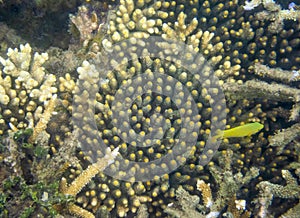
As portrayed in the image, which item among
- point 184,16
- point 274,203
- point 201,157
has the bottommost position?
point 274,203

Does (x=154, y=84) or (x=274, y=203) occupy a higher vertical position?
(x=154, y=84)

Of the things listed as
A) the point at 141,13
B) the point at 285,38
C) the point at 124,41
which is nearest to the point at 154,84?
the point at 124,41

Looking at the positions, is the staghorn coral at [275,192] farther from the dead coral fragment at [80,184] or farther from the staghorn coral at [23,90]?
the staghorn coral at [23,90]

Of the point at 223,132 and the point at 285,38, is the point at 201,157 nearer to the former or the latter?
the point at 223,132

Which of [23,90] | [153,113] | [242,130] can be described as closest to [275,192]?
[242,130]

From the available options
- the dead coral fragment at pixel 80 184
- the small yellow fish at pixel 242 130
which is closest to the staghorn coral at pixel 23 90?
the dead coral fragment at pixel 80 184

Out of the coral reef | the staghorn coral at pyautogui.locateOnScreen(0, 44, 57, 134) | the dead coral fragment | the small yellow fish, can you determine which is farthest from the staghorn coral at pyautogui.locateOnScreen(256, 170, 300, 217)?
the staghorn coral at pyautogui.locateOnScreen(0, 44, 57, 134)

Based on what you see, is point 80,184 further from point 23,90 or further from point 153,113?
point 23,90

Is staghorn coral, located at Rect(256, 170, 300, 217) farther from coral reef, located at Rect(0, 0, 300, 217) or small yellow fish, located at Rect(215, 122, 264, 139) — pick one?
small yellow fish, located at Rect(215, 122, 264, 139)
